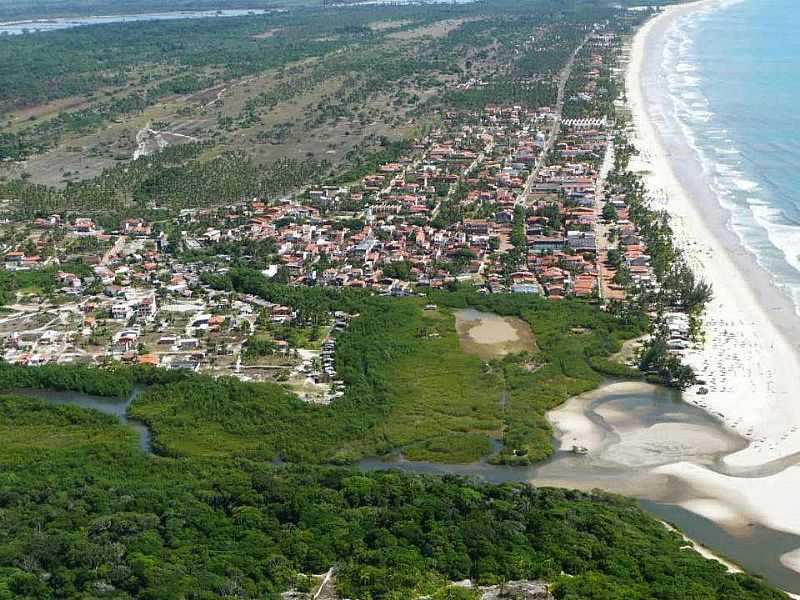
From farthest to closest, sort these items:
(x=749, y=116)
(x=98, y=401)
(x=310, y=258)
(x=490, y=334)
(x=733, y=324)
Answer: (x=749, y=116) < (x=310, y=258) < (x=490, y=334) < (x=733, y=324) < (x=98, y=401)

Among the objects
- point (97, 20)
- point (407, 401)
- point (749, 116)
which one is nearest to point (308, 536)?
point (407, 401)

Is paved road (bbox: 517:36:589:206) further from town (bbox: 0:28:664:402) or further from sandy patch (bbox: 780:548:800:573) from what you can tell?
sandy patch (bbox: 780:548:800:573)

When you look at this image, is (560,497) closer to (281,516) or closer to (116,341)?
(281,516)

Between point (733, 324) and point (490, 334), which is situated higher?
point (490, 334)

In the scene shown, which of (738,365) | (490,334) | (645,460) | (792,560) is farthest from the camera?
(490,334)

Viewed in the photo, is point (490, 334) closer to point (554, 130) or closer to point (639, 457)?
point (639, 457)

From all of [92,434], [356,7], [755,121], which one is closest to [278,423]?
[92,434]

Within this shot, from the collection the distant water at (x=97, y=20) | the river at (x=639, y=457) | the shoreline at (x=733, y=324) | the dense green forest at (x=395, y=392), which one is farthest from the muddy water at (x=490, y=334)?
the distant water at (x=97, y=20)

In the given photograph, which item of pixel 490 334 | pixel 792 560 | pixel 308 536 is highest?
pixel 308 536
